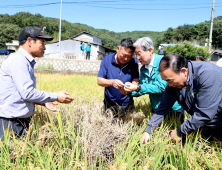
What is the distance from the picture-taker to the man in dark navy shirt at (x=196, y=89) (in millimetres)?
1669

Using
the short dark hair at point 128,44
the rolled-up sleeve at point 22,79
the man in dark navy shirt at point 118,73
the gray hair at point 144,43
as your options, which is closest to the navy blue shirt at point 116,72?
the man in dark navy shirt at point 118,73

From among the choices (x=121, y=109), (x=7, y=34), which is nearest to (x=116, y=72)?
(x=121, y=109)

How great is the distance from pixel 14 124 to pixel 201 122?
192 cm

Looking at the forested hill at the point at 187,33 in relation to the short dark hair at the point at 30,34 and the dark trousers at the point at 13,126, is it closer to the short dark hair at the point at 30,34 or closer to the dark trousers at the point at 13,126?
the short dark hair at the point at 30,34

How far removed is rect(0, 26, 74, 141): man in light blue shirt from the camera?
1.78 m

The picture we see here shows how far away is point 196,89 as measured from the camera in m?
1.82

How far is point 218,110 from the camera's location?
180 centimetres

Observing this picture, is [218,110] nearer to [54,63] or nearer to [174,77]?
[174,77]

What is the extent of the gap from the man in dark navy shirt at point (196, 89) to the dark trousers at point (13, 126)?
139 centimetres

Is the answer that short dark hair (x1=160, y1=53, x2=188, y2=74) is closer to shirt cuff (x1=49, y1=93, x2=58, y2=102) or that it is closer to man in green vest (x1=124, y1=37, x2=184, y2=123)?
man in green vest (x1=124, y1=37, x2=184, y2=123)

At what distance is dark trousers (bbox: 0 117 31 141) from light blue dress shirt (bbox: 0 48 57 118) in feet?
0.26

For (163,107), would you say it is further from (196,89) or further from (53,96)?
(53,96)

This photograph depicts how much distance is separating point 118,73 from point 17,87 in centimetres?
147

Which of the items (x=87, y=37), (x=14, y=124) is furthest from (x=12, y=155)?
(x=87, y=37)
